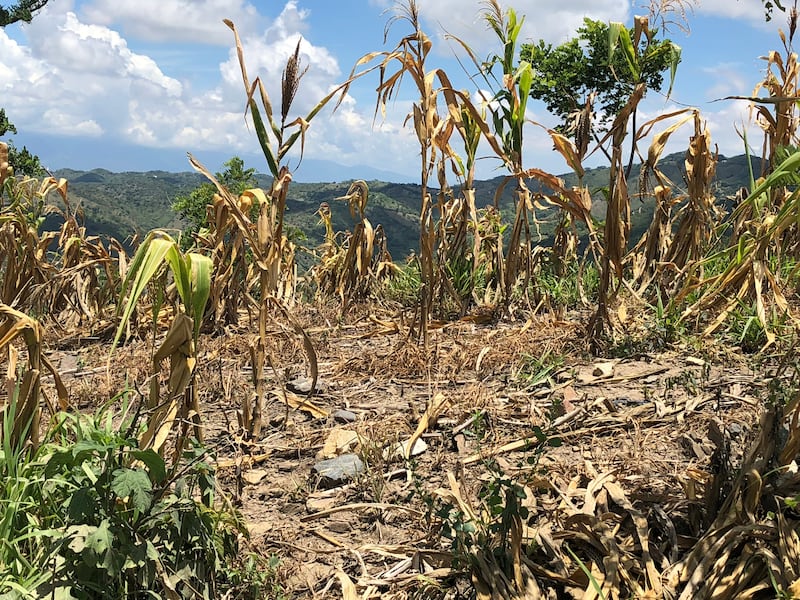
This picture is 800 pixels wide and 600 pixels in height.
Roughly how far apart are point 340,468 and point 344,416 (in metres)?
0.51

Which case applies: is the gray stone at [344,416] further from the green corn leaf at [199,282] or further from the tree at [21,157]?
the tree at [21,157]

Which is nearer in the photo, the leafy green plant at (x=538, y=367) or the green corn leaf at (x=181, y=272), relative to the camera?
the green corn leaf at (x=181, y=272)

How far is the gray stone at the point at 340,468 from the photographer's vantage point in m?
2.46

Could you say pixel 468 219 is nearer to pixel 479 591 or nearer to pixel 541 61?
pixel 479 591

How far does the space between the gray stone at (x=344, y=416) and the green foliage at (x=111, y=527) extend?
38.1 inches

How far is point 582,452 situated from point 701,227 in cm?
244

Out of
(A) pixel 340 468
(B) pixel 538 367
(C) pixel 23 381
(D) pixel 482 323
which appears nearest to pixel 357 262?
(D) pixel 482 323

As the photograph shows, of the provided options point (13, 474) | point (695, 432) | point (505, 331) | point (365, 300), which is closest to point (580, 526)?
point (695, 432)

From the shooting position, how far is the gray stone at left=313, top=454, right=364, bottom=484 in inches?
96.7

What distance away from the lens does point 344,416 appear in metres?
2.99

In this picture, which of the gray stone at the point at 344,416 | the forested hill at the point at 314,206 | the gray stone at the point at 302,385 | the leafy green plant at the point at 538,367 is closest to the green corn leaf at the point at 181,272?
the gray stone at the point at 344,416

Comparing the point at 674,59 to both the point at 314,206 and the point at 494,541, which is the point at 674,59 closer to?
the point at 494,541

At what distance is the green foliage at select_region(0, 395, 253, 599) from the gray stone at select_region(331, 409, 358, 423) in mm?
968

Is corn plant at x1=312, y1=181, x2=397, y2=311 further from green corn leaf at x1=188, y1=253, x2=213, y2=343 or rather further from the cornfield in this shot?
green corn leaf at x1=188, y1=253, x2=213, y2=343
